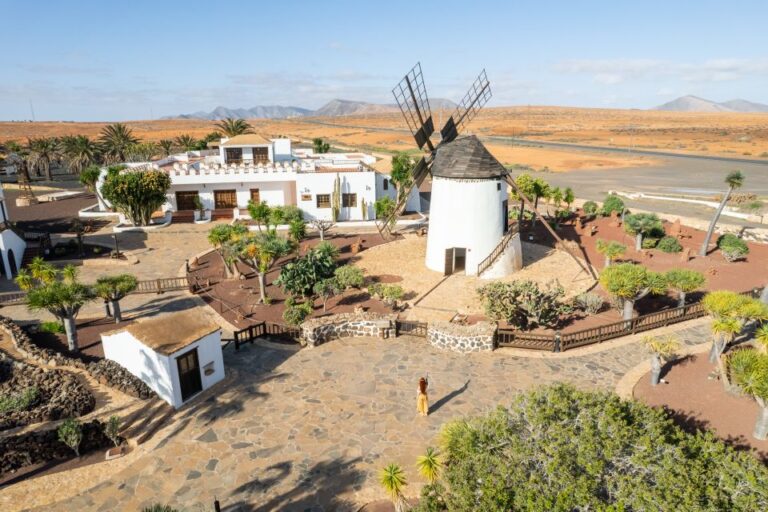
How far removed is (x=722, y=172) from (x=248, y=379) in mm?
69093

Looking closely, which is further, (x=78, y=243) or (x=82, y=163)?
(x=82, y=163)

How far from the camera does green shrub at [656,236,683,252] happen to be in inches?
1127

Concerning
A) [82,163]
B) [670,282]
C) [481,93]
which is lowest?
[670,282]

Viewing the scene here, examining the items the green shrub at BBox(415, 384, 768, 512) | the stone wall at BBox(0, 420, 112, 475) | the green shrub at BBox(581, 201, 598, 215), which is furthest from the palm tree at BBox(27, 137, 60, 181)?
the green shrub at BBox(415, 384, 768, 512)

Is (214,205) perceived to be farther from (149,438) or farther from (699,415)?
(699,415)

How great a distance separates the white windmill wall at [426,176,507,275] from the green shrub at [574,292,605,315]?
528cm

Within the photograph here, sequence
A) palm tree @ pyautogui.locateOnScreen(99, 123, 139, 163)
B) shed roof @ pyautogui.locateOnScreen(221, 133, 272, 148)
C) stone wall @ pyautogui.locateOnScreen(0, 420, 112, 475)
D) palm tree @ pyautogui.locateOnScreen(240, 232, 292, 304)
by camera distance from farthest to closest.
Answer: palm tree @ pyautogui.locateOnScreen(99, 123, 139, 163), shed roof @ pyautogui.locateOnScreen(221, 133, 272, 148), palm tree @ pyautogui.locateOnScreen(240, 232, 292, 304), stone wall @ pyautogui.locateOnScreen(0, 420, 112, 475)

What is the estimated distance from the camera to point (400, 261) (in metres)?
27.5

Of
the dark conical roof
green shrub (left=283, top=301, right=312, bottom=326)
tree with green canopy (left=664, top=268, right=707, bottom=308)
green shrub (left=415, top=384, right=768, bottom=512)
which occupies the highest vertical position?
the dark conical roof

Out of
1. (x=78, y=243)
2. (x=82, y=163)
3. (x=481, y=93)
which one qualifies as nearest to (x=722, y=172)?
(x=481, y=93)

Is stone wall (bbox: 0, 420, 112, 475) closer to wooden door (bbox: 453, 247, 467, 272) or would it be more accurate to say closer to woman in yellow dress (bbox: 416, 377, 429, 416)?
woman in yellow dress (bbox: 416, 377, 429, 416)

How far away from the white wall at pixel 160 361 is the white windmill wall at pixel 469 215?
13129 mm

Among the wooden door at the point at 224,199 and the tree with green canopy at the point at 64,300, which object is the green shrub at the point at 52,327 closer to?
the tree with green canopy at the point at 64,300

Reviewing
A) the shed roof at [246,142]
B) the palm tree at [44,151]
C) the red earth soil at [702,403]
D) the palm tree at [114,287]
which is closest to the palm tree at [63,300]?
the palm tree at [114,287]
